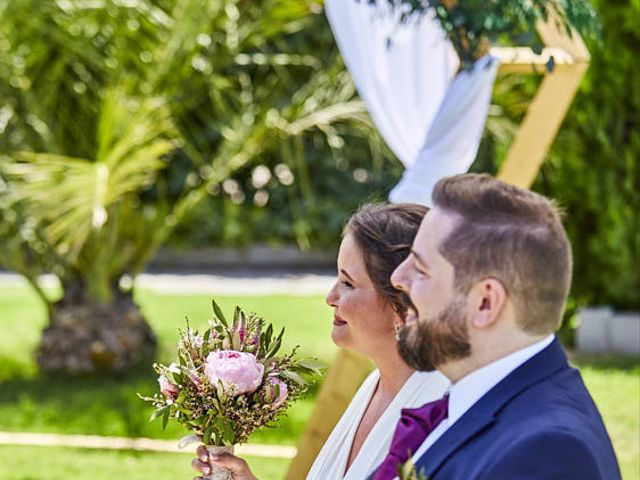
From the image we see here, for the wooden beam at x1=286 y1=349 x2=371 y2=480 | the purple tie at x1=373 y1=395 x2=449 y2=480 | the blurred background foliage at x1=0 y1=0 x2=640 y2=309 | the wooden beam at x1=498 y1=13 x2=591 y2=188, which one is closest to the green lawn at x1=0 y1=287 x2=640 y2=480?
the blurred background foliage at x1=0 y1=0 x2=640 y2=309

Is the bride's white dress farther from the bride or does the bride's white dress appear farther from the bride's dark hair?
the bride's dark hair

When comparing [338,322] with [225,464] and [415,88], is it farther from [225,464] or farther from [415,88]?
[415,88]

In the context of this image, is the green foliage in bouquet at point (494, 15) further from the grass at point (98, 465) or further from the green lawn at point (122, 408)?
the grass at point (98, 465)

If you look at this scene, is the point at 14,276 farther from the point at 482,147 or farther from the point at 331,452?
the point at 331,452

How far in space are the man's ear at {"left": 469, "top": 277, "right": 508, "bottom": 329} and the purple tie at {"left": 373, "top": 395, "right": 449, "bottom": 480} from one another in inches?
7.7

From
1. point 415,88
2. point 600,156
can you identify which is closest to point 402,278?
point 415,88

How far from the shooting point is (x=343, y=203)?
11906mm

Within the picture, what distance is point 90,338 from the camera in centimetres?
759

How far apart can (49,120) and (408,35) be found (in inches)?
121

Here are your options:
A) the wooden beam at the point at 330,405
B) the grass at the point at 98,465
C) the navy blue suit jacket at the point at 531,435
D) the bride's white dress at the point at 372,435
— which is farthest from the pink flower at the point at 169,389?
the grass at the point at 98,465

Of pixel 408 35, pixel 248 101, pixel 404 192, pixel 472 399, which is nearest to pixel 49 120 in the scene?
pixel 248 101

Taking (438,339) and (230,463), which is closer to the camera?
(438,339)

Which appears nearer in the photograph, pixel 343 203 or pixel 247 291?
pixel 247 291

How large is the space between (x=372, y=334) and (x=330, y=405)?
2.01 meters
